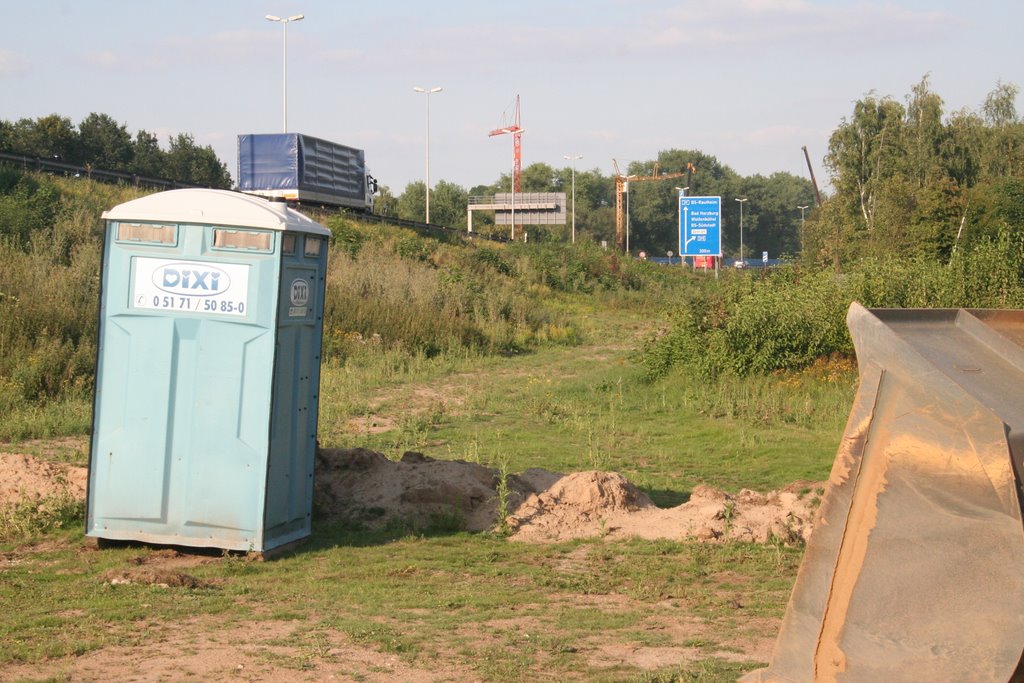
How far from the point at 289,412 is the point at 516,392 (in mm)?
10568

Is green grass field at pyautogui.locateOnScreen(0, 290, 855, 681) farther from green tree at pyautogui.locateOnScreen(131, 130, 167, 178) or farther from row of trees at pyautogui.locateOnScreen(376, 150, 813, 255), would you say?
row of trees at pyautogui.locateOnScreen(376, 150, 813, 255)

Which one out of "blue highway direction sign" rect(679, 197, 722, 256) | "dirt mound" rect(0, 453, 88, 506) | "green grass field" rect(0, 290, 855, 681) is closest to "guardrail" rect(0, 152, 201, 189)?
"blue highway direction sign" rect(679, 197, 722, 256)

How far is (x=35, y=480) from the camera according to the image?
30.2 ft

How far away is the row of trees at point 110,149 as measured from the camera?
56.1 metres

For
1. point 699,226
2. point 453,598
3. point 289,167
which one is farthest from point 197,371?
point 289,167

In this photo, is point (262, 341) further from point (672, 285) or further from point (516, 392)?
point (672, 285)

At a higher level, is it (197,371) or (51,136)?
(51,136)

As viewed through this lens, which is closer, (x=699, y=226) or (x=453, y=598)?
(x=453, y=598)

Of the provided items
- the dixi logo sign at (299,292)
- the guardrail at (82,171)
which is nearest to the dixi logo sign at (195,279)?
the dixi logo sign at (299,292)

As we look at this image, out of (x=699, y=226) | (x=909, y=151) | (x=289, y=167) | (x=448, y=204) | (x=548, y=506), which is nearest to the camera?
(x=548, y=506)

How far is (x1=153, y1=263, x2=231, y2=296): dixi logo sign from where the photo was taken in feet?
25.2

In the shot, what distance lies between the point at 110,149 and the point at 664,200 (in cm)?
5933

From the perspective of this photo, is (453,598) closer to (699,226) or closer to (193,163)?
(699,226)

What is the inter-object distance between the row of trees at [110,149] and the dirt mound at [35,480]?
46414 mm
